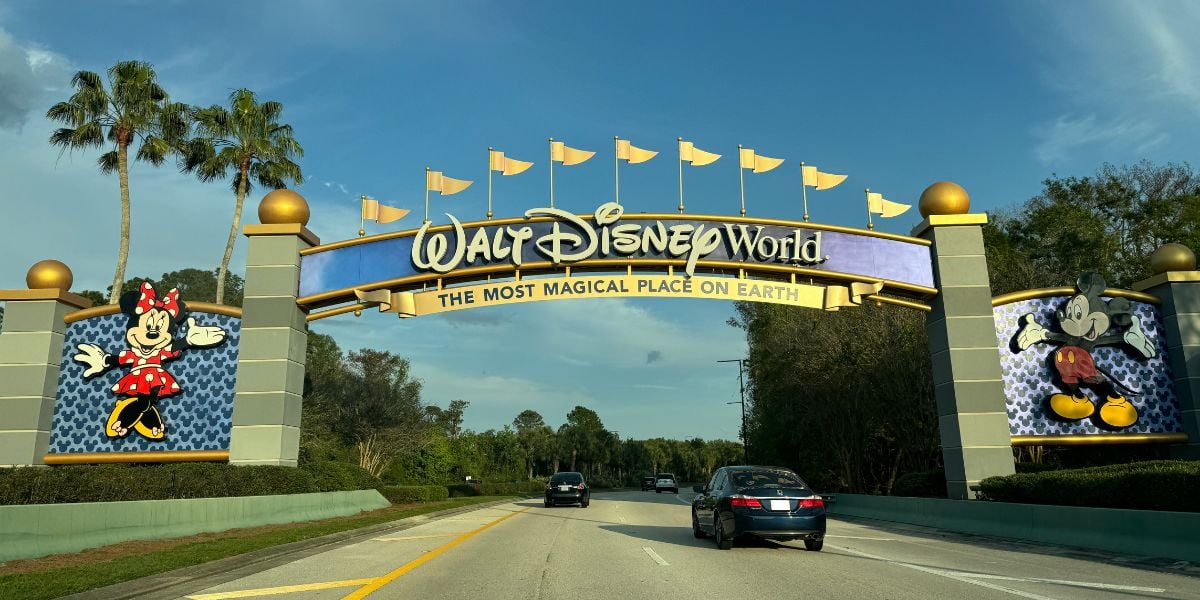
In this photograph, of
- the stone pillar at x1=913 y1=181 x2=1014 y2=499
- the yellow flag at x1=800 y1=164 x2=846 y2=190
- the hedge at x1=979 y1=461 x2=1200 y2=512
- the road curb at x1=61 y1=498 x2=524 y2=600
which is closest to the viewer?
the road curb at x1=61 y1=498 x2=524 y2=600

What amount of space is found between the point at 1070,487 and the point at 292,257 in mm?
21192

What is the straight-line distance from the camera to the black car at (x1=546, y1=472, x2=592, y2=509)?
1310 inches

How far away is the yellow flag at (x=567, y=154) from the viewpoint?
25969mm

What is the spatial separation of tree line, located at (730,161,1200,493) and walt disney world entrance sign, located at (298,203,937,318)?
9009 millimetres

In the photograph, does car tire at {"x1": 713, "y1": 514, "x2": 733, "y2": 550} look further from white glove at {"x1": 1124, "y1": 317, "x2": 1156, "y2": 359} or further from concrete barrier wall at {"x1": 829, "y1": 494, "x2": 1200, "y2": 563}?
white glove at {"x1": 1124, "y1": 317, "x2": 1156, "y2": 359}

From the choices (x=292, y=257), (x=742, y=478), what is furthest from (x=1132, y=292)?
(x=292, y=257)

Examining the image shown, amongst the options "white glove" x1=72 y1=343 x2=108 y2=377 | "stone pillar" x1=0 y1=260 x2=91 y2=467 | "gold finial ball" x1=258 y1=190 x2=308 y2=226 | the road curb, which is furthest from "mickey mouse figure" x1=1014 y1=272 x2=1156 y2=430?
"stone pillar" x1=0 y1=260 x2=91 y2=467

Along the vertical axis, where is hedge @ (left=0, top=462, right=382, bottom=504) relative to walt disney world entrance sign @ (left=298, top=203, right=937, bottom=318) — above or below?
below

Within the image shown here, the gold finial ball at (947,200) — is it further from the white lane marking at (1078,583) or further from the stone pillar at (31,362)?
the stone pillar at (31,362)

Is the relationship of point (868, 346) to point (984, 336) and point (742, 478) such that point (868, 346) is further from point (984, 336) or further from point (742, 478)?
point (742, 478)

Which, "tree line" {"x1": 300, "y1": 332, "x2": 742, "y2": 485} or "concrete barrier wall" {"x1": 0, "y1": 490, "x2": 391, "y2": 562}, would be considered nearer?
"concrete barrier wall" {"x1": 0, "y1": 490, "x2": 391, "y2": 562}

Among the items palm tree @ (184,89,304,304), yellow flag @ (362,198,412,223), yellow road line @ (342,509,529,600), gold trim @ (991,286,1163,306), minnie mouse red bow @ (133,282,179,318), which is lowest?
yellow road line @ (342,509,529,600)

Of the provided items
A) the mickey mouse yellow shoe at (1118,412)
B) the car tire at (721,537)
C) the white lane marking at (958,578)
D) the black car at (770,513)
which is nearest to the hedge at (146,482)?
the car tire at (721,537)

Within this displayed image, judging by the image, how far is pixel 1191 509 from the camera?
536 inches
